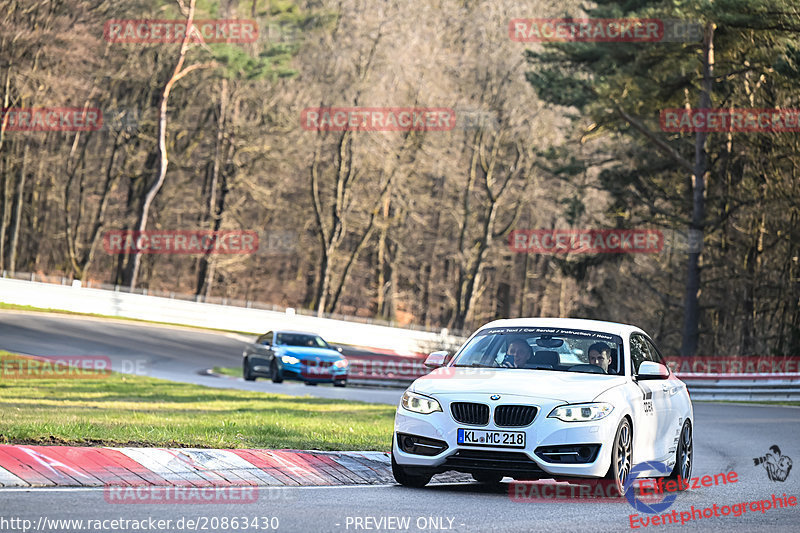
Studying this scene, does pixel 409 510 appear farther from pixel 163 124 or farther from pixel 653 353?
pixel 163 124

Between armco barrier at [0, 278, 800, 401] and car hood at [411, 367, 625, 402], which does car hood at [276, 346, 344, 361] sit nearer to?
armco barrier at [0, 278, 800, 401]

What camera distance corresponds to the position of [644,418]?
1030cm

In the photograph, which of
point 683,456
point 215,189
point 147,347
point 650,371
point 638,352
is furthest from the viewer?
point 215,189

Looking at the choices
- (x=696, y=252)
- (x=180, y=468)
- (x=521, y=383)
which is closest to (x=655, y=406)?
(x=521, y=383)

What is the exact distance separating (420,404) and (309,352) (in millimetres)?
20573

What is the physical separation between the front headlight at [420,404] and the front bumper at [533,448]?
0.09 meters

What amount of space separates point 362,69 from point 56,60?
48.7 feet

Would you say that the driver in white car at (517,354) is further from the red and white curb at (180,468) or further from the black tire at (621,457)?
the red and white curb at (180,468)

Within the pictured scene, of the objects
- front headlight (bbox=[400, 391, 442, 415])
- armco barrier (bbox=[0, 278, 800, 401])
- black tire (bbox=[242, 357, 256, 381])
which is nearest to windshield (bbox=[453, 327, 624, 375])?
front headlight (bbox=[400, 391, 442, 415])

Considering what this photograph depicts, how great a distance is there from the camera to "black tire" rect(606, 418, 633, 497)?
30.9 ft

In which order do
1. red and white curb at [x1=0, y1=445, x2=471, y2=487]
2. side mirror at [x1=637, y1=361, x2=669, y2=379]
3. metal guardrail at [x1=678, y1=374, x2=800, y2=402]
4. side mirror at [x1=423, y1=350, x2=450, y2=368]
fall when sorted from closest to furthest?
red and white curb at [x1=0, y1=445, x2=471, y2=487]
side mirror at [x1=637, y1=361, x2=669, y2=379]
side mirror at [x1=423, y1=350, x2=450, y2=368]
metal guardrail at [x1=678, y1=374, x2=800, y2=402]

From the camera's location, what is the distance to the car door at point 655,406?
1052cm

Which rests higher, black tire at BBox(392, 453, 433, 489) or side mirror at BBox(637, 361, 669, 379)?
side mirror at BBox(637, 361, 669, 379)

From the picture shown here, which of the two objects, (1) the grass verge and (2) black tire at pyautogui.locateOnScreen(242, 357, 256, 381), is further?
(2) black tire at pyautogui.locateOnScreen(242, 357, 256, 381)
